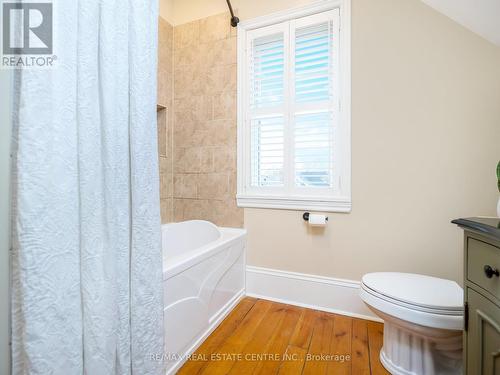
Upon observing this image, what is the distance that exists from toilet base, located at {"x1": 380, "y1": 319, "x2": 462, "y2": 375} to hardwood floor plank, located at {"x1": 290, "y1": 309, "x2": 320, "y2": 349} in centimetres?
44

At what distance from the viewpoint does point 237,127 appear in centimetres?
209

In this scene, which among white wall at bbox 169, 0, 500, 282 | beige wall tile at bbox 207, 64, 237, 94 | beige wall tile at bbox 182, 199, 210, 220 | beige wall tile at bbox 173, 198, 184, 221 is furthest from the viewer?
beige wall tile at bbox 173, 198, 184, 221

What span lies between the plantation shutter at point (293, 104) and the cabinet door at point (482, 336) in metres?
1.08

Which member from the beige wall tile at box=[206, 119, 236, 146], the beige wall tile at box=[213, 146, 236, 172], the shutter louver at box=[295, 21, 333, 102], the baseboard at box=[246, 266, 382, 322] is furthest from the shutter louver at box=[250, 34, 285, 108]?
the baseboard at box=[246, 266, 382, 322]

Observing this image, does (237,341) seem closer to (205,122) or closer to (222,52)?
(205,122)

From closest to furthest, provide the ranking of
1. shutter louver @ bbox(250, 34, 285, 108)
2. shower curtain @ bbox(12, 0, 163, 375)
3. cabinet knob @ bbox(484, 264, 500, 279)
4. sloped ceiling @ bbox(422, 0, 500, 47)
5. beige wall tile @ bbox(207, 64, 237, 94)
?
1. shower curtain @ bbox(12, 0, 163, 375)
2. cabinet knob @ bbox(484, 264, 500, 279)
3. sloped ceiling @ bbox(422, 0, 500, 47)
4. shutter louver @ bbox(250, 34, 285, 108)
5. beige wall tile @ bbox(207, 64, 237, 94)

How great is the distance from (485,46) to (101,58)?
2.03 m

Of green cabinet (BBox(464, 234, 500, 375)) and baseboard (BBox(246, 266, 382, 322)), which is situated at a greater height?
green cabinet (BBox(464, 234, 500, 375))

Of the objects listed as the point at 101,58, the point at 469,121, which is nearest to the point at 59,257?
the point at 101,58

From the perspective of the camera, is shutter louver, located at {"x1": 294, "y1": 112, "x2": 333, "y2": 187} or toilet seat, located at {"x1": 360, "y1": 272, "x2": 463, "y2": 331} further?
shutter louver, located at {"x1": 294, "y1": 112, "x2": 333, "y2": 187}

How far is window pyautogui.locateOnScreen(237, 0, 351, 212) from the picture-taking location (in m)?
1.78

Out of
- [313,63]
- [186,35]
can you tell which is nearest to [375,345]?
[313,63]

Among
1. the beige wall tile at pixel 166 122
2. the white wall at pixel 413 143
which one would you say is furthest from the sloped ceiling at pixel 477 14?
the beige wall tile at pixel 166 122

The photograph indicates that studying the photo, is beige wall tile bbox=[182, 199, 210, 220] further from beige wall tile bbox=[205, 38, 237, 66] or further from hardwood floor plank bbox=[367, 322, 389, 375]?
hardwood floor plank bbox=[367, 322, 389, 375]
